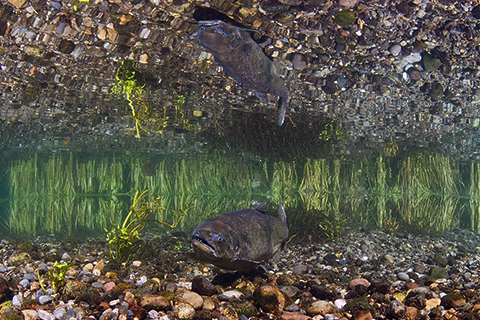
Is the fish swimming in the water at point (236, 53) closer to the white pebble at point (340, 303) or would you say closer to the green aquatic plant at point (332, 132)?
the white pebble at point (340, 303)

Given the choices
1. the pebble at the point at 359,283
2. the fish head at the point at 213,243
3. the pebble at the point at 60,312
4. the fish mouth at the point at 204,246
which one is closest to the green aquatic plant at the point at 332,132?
the pebble at the point at 359,283

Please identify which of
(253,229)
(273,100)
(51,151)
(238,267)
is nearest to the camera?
(238,267)

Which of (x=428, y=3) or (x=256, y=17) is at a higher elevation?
(x=428, y=3)

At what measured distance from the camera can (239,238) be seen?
374 centimetres

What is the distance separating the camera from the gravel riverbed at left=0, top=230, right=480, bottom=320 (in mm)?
3469

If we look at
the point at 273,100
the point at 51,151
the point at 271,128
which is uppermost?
the point at 273,100

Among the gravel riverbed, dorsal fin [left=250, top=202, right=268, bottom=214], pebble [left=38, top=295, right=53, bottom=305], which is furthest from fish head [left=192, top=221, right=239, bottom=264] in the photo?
pebble [left=38, top=295, right=53, bottom=305]

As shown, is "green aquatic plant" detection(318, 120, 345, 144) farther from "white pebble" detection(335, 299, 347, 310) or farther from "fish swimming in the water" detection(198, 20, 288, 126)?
"white pebble" detection(335, 299, 347, 310)

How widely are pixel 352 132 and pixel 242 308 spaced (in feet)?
66.0

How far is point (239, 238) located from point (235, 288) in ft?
4.54

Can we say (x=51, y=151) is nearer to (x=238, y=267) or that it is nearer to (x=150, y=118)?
(x=150, y=118)

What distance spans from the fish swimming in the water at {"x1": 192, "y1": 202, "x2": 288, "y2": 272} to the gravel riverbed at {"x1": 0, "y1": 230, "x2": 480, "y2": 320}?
575 millimetres

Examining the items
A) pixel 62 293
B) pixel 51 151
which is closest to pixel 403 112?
pixel 62 293

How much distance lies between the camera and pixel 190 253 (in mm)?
3518
